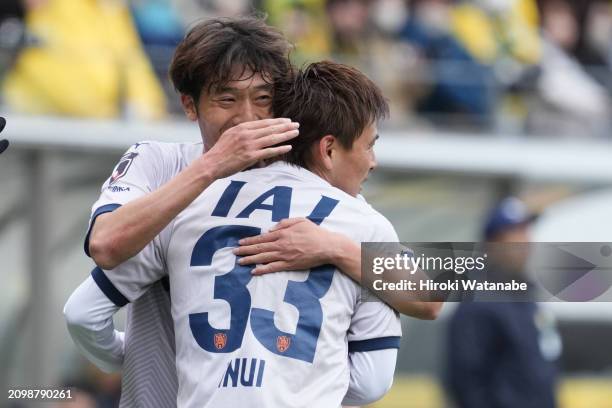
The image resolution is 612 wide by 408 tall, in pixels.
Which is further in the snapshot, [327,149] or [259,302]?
[327,149]

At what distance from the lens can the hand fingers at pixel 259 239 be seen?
317 cm

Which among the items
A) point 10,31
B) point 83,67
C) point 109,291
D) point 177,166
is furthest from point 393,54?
point 109,291

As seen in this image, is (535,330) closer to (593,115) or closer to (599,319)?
(599,319)

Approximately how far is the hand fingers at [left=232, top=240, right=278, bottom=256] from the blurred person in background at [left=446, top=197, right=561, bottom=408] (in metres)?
3.73

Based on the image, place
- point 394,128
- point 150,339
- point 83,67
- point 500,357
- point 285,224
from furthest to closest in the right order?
point 394,128 → point 83,67 → point 500,357 → point 150,339 → point 285,224

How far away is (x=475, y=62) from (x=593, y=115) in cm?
105

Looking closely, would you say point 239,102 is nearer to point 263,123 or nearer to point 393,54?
point 263,123

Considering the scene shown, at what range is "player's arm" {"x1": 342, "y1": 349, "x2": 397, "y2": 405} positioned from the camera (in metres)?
3.23

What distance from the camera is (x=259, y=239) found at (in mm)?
3172

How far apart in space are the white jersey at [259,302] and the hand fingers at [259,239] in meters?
0.02

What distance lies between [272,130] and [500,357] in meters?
4.06

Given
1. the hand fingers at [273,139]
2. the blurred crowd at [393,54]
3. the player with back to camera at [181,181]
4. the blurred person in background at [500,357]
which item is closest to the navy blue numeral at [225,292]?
the player with back to camera at [181,181]

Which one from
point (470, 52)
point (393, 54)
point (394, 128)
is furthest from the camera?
point (470, 52)

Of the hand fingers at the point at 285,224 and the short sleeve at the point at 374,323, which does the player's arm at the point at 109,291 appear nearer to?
the hand fingers at the point at 285,224
